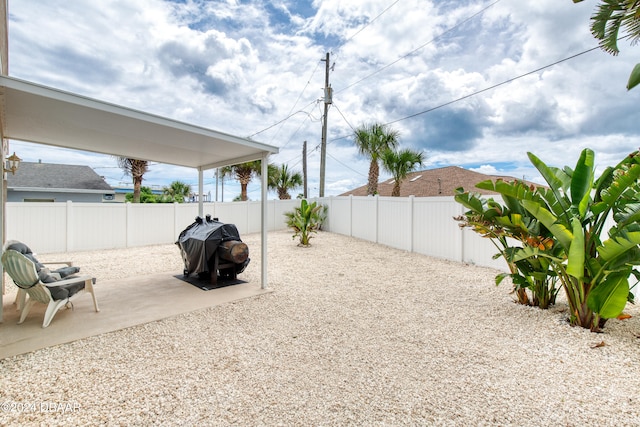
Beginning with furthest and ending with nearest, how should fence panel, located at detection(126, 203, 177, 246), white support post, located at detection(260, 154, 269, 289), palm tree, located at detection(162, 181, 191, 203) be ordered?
1. palm tree, located at detection(162, 181, 191, 203)
2. fence panel, located at detection(126, 203, 177, 246)
3. white support post, located at detection(260, 154, 269, 289)

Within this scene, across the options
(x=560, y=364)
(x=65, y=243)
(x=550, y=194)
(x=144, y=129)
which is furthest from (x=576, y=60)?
(x=65, y=243)

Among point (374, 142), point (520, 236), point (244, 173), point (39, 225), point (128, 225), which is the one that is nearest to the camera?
point (520, 236)

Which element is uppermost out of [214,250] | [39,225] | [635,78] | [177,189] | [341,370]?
[177,189]

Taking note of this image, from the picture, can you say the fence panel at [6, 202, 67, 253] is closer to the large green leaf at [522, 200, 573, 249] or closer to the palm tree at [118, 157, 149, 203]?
the palm tree at [118, 157, 149, 203]

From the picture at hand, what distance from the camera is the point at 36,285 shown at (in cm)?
362

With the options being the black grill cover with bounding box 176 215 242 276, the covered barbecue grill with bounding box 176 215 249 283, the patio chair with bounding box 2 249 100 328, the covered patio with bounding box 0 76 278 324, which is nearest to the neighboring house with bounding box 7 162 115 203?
the covered patio with bounding box 0 76 278 324

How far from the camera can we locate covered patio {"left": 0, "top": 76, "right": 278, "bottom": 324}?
134 inches

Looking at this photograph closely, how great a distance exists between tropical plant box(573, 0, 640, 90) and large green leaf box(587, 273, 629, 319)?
2063mm

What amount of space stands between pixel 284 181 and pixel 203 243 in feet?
52.5

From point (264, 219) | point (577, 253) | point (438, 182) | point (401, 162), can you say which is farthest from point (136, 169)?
point (577, 253)

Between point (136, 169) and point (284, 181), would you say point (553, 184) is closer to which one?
point (284, 181)

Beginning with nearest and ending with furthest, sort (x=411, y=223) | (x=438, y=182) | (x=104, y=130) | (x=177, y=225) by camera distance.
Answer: (x=104, y=130)
(x=411, y=223)
(x=177, y=225)
(x=438, y=182)

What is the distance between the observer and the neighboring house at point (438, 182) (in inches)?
638

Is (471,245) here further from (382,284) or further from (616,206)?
(616,206)
